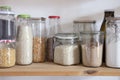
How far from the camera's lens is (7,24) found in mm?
699

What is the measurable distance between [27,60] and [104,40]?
0.33 meters

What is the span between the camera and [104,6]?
891 mm

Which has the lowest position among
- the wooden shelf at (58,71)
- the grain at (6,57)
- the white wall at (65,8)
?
the wooden shelf at (58,71)

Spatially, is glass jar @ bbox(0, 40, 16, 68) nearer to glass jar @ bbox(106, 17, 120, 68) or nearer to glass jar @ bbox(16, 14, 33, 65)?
glass jar @ bbox(16, 14, 33, 65)

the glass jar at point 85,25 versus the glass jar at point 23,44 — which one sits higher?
the glass jar at point 85,25

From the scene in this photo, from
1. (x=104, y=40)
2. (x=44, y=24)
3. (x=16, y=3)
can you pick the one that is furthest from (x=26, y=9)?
(x=104, y=40)

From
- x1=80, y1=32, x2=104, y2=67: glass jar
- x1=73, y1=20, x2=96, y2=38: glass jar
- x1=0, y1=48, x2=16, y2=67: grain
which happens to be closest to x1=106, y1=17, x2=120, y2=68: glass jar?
x1=80, y1=32, x2=104, y2=67: glass jar

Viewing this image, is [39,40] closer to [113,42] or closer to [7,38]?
[7,38]

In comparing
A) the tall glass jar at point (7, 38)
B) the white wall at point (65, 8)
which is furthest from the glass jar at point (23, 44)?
the white wall at point (65, 8)

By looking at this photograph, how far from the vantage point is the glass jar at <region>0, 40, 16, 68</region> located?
2.17ft

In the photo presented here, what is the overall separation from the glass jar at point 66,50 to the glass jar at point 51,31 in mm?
39

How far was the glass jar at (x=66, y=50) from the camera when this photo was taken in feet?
2.31

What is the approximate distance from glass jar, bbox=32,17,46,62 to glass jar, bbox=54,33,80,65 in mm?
59

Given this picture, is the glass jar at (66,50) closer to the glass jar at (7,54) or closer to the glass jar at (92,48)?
the glass jar at (92,48)
